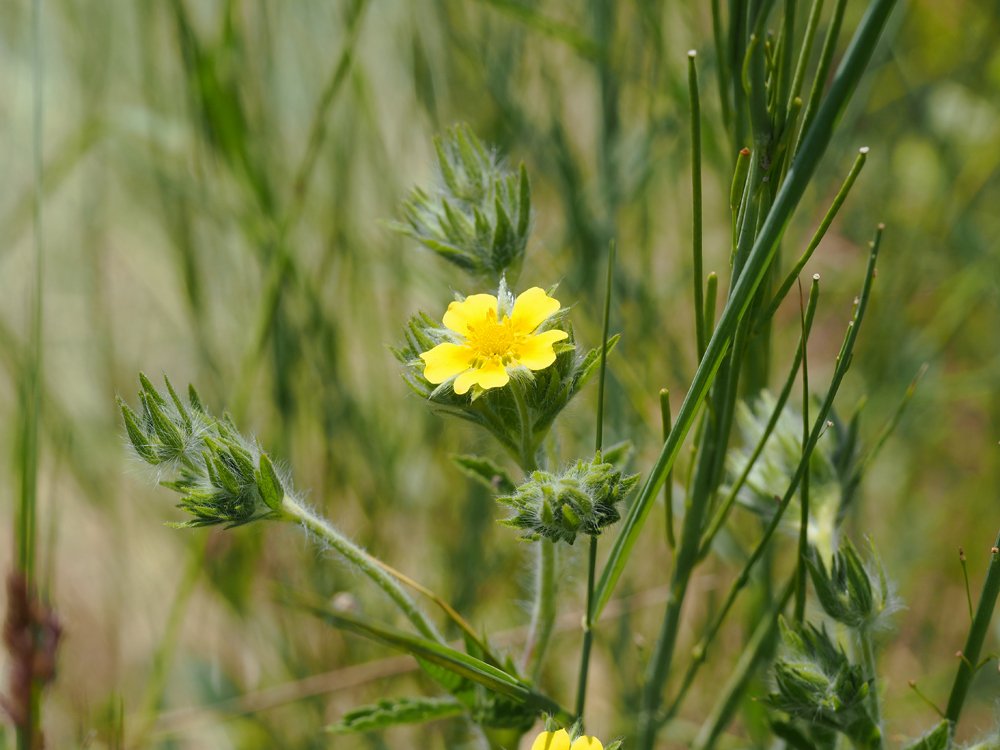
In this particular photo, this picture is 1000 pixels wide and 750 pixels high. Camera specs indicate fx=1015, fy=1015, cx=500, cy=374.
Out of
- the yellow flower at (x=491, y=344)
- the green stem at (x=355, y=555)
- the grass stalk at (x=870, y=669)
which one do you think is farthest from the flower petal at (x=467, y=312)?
the grass stalk at (x=870, y=669)

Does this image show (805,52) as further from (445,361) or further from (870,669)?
(870,669)

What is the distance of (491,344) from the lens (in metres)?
1.25

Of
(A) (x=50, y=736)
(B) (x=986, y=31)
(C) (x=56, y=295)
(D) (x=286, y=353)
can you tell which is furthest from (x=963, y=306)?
(C) (x=56, y=295)

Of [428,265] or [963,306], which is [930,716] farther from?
[428,265]

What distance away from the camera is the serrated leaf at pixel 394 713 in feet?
4.44

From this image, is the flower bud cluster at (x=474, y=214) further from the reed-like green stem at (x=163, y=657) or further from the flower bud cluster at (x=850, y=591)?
the reed-like green stem at (x=163, y=657)

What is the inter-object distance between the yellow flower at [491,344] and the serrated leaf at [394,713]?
1.52ft

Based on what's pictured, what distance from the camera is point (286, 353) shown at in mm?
2281

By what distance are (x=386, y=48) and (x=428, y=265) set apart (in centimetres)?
98

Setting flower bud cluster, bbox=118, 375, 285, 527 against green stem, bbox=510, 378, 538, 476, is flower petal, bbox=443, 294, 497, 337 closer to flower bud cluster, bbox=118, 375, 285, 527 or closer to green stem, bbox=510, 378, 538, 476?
green stem, bbox=510, 378, 538, 476

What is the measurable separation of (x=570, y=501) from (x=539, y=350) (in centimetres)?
19

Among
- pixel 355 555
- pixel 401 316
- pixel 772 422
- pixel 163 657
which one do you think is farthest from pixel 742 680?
pixel 401 316

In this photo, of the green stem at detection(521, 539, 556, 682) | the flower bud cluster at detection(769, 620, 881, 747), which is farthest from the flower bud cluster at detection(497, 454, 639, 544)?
the flower bud cluster at detection(769, 620, 881, 747)

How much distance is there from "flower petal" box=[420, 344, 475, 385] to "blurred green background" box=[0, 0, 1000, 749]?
0.78 m
